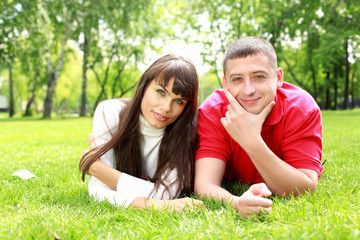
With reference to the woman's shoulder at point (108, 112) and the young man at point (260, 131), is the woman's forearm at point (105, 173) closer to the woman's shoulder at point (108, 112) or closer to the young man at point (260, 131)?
the woman's shoulder at point (108, 112)

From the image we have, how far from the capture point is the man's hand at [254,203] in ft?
7.36

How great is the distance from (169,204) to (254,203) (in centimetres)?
69

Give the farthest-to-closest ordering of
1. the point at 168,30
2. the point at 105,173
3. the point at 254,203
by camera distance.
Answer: the point at 168,30, the point at 105,173, the point at 254,203

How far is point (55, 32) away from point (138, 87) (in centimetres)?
2782

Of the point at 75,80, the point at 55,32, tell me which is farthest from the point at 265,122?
the point at 75,80

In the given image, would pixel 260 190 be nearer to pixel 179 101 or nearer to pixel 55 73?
pixel 179 101

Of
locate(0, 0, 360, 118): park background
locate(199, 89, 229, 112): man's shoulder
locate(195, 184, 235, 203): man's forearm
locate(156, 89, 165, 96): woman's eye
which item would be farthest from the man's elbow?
locate(0, 0, 360, 118): park background

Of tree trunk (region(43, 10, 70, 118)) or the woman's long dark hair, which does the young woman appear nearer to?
the woman's long dark hair

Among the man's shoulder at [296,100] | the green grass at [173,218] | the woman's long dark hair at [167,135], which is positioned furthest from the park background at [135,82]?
the man's shoulder at [296,100]

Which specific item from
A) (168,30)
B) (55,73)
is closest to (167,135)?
(55,73)

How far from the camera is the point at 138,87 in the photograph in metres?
3.46

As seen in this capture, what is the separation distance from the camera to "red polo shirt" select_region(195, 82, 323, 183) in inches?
113

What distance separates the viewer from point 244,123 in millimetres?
2764

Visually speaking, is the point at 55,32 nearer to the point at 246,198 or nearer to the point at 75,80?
the point at 75,80
